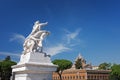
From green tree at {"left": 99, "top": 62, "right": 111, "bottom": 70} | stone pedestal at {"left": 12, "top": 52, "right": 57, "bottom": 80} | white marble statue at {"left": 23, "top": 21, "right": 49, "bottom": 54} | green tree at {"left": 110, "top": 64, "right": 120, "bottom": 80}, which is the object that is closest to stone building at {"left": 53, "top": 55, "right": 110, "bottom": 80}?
green tree at {"left": 110, "top": 64, "right": 120, "bottom": 80}

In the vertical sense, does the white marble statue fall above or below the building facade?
above

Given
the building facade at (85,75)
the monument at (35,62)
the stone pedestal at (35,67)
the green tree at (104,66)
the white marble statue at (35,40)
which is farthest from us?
the green tree at (104,66)

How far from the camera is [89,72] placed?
9756cm

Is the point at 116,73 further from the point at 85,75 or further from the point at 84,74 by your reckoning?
the point at 84,74

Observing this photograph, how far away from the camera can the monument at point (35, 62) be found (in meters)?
12.4

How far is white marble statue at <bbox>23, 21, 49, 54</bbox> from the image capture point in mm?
13047

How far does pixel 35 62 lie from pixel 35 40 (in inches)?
57.7

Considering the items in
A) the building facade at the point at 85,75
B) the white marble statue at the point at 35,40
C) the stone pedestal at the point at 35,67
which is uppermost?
the white marble statue at the point at 35,40

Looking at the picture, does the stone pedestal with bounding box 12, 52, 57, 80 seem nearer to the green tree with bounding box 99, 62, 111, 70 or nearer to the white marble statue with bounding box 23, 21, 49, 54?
the white marble statue with bounding box 23, 21, 49, 54

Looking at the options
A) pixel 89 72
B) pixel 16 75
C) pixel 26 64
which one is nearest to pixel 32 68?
pixel 26 64

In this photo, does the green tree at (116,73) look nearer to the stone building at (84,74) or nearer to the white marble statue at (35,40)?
the stone building at (84,74)

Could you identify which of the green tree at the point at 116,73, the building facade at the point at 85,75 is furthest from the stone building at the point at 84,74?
the green tree at the point at 116,73

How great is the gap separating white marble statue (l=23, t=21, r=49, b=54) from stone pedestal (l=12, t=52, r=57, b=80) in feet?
1.32

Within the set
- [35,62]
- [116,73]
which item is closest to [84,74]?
[116,73]
